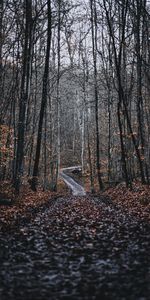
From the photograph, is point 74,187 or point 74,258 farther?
point 74,187

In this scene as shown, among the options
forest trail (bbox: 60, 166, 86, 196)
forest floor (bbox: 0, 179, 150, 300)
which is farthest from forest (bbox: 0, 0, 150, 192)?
forest floor (bbox: 0, 179, 150, 300)

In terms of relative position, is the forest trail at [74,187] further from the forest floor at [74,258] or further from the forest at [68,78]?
the forest floor at [74,258]

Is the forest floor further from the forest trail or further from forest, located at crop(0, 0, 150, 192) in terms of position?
the forest trail

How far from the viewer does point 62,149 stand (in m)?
64.6

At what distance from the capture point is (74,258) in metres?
5.67

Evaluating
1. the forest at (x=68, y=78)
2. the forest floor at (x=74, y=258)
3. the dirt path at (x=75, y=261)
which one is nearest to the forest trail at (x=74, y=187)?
the forest at (x=68, y=78)

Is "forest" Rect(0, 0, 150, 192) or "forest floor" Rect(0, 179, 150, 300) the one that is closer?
"forest floor" Rect(0, 179, 150, 300)

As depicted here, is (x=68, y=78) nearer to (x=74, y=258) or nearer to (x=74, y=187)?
(x=74, y=187)

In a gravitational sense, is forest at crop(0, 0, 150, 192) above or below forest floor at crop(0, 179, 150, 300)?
above

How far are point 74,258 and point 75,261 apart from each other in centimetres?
19

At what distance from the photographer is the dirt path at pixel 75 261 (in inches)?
159

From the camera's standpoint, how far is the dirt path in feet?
13.3

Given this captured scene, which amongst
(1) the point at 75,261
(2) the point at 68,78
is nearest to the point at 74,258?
(1) the point at 75,261

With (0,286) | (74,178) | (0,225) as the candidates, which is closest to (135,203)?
(0,225)
